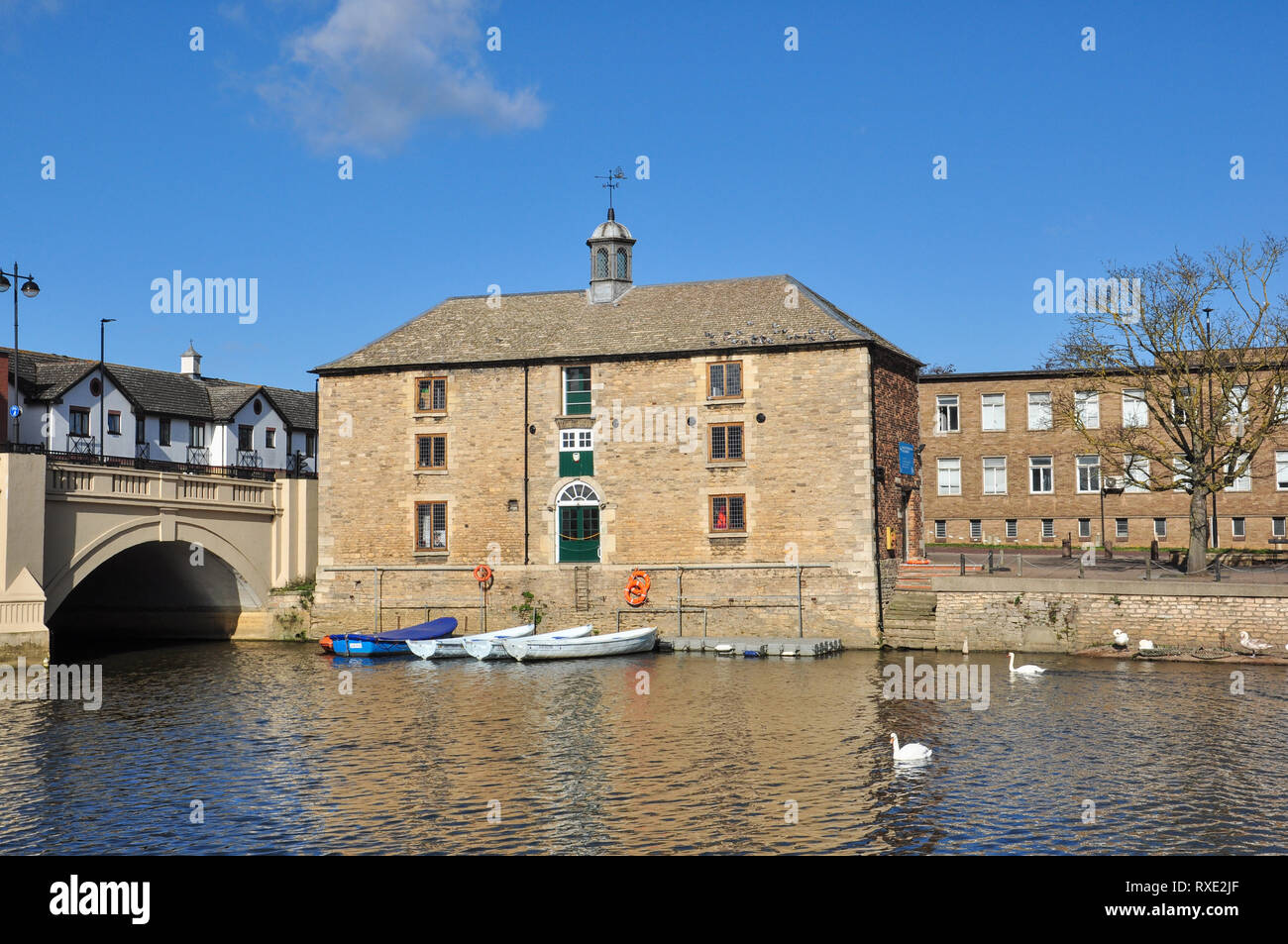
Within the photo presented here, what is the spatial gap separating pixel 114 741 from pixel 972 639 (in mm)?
28534

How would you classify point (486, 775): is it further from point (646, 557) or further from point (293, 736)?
point (646, 557)

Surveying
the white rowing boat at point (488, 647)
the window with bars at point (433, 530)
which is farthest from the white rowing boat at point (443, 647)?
the window with bars at point (433, 530)

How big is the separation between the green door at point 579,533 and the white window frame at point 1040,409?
93.0 ft

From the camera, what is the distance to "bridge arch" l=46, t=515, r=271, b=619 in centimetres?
4000

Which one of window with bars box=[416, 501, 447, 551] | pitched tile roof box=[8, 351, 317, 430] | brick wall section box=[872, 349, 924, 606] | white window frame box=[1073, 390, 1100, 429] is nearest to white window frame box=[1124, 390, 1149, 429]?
white window frame box=[1073, 390, 1100, 429]

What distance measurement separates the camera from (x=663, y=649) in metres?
44.8

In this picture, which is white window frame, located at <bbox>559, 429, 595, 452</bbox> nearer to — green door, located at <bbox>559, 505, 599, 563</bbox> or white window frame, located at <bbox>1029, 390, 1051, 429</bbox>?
green door, located at <bbox>559, 505, 599, 563</bbox>

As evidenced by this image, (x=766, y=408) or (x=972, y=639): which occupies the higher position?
(x=766, y=408)

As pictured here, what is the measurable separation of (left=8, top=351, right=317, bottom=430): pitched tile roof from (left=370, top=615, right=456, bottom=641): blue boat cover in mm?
28174

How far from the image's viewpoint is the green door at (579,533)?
4719cm

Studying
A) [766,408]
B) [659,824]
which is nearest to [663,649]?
[766,408]

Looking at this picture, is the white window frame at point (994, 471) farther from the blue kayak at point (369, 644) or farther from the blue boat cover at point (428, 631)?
the blue kayak at point (369, 644)
